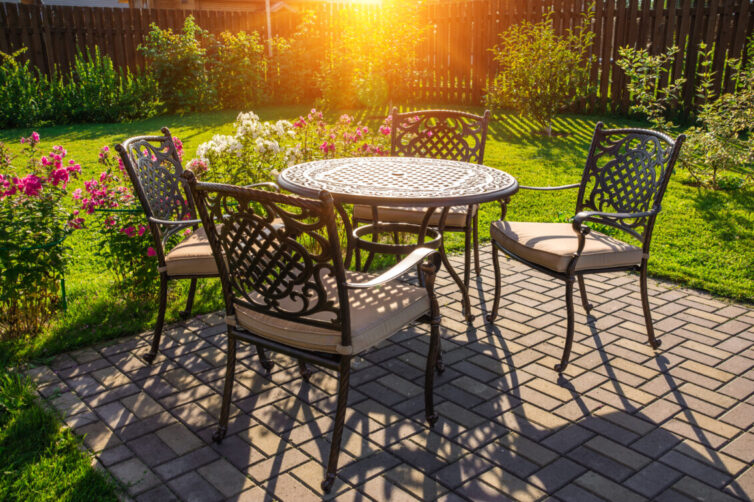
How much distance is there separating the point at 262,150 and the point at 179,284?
3.88 feet

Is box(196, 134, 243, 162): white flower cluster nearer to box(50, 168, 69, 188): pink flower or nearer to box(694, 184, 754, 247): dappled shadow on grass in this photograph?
box(50, 168, 69, 188): pink flower

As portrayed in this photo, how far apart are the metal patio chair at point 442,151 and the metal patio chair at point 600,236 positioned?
35cm

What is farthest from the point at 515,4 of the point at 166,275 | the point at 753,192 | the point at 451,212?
the point at 166,275

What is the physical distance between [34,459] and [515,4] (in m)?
10.9

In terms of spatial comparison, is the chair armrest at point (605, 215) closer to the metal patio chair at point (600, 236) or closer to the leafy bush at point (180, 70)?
the metal patio chair at point (600, 236)

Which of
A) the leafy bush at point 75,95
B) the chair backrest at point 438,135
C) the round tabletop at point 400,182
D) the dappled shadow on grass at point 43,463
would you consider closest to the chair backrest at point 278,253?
the round tabletop at point 400,182

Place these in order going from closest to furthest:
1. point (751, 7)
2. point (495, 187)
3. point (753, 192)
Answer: point (495, 187)
point (753, 192)
point (751, 7)

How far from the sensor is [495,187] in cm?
336

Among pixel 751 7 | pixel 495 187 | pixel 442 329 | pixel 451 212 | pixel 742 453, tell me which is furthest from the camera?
pixel 751 7

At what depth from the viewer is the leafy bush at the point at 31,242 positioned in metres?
3.57

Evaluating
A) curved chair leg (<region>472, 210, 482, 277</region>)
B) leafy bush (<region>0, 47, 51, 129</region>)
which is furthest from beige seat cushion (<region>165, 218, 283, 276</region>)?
leafy bush (<region>0, 47, 51, 129</region>)

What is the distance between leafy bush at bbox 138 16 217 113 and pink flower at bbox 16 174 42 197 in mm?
8686

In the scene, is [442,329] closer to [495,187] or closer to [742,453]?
[495,187]

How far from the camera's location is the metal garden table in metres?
3.08
